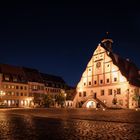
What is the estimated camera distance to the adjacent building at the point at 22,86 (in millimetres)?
86669

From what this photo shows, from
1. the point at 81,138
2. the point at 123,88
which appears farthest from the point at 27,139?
the point at 123,88

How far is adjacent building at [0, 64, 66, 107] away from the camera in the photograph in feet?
284

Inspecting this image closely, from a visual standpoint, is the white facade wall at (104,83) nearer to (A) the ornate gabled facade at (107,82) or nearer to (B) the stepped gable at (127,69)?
(A) the ornate gabled facade at (107,82)

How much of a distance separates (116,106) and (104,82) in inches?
306

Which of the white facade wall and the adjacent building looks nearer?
the white facade wall

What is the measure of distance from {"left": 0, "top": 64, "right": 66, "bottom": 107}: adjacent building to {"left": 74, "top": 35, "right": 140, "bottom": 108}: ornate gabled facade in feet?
69.4

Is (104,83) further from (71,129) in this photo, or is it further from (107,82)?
(71,129)

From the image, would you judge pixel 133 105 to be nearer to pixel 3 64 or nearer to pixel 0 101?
pixel 0 101

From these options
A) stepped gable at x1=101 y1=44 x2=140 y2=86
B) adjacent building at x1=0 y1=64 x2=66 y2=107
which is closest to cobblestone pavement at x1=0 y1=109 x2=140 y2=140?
stepped gable at x1=101 y1=44 x2=140 y2=86

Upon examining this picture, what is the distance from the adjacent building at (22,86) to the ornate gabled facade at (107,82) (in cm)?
2115

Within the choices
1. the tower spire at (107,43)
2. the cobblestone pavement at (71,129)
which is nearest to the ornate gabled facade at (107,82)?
the tower spire at (107,43)

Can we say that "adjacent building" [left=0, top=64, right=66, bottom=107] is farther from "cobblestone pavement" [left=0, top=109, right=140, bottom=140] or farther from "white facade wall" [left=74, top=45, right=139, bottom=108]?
"cobblestone pavement" [left=0, top=109, right=140, bottom=140]

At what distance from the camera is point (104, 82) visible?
67875 millimetres

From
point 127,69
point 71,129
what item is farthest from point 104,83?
point 71,129
